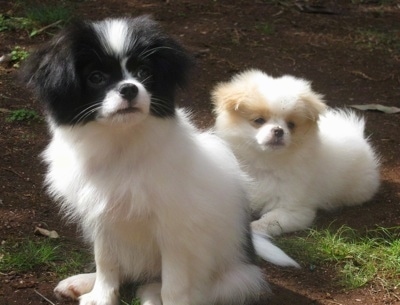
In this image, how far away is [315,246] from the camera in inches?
169

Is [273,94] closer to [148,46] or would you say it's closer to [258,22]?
[148,46]

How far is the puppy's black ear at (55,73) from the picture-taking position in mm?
2992

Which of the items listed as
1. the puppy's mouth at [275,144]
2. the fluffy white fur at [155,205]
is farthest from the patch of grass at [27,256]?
the puppy's mouth at [275,144]

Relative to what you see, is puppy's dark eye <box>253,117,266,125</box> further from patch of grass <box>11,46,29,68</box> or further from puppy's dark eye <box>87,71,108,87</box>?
patch of grass <box>11,46,29,68</box>

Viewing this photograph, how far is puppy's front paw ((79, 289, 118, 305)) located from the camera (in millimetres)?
3461

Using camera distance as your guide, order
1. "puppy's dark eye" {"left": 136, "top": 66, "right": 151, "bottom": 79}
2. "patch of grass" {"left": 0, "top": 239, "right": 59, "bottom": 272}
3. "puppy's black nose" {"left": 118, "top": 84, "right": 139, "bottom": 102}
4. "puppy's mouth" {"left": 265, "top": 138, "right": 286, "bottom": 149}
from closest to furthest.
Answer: "puppy's black nose" {"left": 118, "top": 84, "right": 139, "bottom": 102} < "puppy's dark eye" {"left": 136, "top": 66, "right": 151, "bottom": 79} < "patch of grass" {"left": 0, "top": 239, "right": 59, "bottom": 272} < "puppy's mouth" {"left": 265, "top": 138, "right": 286, "bottom": 149}

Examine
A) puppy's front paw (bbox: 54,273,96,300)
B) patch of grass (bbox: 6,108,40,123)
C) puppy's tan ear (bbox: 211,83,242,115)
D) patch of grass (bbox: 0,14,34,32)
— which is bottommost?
patch of grass (bbox: 6,108,40,123)

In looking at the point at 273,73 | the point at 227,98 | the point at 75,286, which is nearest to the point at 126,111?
the point at 75,286

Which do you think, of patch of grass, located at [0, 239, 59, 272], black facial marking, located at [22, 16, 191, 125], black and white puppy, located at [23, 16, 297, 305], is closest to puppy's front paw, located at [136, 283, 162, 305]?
black and white puppy, located at [23, 16, 297, 305]

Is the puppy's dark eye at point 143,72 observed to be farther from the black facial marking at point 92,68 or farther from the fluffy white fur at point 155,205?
the fluffy white fur at point 155,205

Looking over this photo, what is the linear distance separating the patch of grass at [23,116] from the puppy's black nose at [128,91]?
2.60 m

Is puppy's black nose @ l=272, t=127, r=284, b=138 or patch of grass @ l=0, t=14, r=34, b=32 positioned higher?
puppy's black nose @ l=272, t=127, r=284, b=138

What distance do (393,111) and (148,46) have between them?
354 cm

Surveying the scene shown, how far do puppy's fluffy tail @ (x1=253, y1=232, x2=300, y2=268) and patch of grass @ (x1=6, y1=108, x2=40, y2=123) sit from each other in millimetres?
2098
